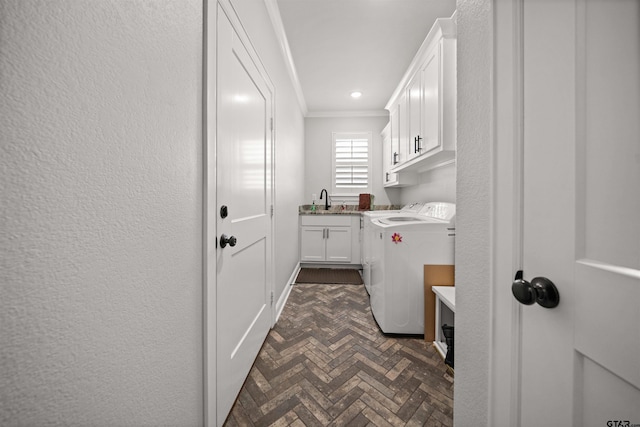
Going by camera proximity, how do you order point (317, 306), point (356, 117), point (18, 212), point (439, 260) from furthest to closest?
point (356, 117) < point (317, 306) < point (439, 260) < point (18, 212)

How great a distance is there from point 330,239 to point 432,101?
2.29 m

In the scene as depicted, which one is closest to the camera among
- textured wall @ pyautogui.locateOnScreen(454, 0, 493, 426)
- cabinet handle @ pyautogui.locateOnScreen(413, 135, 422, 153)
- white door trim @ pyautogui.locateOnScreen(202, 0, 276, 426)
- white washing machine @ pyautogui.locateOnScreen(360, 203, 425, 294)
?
textured wall @ pyautogui.locateOnScreen(454, 0, 493, 426)

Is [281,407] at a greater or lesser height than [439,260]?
lesser

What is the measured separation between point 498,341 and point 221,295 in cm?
100

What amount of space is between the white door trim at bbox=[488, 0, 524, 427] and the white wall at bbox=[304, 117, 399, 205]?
142 inches

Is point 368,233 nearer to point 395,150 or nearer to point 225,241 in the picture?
point 395,150

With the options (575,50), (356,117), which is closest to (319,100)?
(356,117)

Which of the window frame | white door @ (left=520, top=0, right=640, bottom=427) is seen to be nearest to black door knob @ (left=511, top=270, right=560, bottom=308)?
white door @ (left=520, top=0, right=640, bottom=427)

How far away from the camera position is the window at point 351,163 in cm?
415

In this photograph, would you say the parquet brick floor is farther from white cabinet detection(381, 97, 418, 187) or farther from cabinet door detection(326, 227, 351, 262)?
white cabinet detection(381, 97, 418, 187)

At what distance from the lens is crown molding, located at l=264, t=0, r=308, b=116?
187cm

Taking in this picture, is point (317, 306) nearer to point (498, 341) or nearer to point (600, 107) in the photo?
point (498, 341)

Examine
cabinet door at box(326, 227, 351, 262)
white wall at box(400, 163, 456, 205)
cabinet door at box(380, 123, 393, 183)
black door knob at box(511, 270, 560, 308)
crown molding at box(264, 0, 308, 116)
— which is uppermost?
crown molding at box(264, 0, 308, 116)

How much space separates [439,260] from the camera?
1850mm
